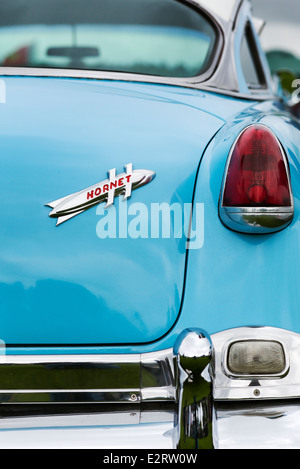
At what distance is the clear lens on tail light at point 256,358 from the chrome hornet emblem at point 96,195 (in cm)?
49

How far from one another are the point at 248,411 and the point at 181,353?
265 mm

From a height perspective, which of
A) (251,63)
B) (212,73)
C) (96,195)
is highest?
(251,63)

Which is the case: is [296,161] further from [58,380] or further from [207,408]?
[58,380]

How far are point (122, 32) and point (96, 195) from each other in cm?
132

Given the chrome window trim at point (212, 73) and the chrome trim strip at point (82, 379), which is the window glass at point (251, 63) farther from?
the chrome trim strip at point (82, 379)

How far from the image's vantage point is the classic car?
1630 millimetres

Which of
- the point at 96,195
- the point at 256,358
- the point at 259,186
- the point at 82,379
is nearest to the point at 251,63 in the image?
the point at 259,186

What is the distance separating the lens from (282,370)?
1690mm

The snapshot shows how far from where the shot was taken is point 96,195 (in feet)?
5.65

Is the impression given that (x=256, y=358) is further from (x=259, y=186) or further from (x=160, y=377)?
(x=259, y=186)

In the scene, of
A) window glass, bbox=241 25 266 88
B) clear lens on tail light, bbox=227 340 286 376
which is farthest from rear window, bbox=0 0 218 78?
clear lens on tail light, bbox=227 340 286 376

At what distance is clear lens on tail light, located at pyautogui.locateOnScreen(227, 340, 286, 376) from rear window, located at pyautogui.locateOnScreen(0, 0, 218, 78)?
137 centimetres

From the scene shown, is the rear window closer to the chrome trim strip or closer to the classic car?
the classic car

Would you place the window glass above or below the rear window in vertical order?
above
